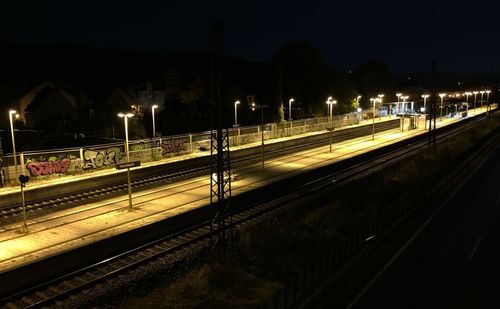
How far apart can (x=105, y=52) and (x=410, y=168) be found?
189m

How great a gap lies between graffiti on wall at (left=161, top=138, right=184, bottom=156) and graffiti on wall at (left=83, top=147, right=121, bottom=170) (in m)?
5.08

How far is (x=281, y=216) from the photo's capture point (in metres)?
21.3

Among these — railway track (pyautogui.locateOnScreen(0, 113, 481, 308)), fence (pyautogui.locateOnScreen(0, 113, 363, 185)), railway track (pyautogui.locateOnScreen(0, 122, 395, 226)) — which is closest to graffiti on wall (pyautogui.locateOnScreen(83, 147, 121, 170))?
fence (pyautogui.locateOnScreen(0, 113, 363, 185))

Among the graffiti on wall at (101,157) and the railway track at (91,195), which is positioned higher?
the graffiti on wall at (101,157)

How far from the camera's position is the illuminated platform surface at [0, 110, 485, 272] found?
1739cm

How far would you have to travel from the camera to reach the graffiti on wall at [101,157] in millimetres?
32312

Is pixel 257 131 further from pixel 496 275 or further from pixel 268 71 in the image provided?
pixel 496 275

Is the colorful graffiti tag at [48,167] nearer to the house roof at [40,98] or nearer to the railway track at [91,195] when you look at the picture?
the railway track at [91,195]

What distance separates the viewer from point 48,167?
98.1 feet

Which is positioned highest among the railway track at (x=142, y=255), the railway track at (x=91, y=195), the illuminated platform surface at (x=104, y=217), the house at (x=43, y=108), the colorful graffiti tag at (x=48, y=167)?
the house at (x=43, y=108)

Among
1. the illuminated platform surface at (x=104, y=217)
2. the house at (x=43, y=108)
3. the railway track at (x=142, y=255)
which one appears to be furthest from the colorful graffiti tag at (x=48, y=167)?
the house at (x=43, y=108)

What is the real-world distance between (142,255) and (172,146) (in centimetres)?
2389

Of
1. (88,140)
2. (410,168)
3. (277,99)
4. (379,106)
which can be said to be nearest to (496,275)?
(410,168)

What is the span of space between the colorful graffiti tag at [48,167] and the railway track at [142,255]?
14.8 meters
